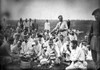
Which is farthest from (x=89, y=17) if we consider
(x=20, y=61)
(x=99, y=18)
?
(x=20, y=61)

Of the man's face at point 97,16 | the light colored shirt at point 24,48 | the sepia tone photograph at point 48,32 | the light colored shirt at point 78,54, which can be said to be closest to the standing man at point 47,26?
the sepia tone photograph at point 48,32

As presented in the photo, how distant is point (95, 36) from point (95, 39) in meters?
0.07

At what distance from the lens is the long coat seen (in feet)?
14.3

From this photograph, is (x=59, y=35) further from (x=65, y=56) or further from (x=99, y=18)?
(x=99, y=18)

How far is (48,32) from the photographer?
446cm

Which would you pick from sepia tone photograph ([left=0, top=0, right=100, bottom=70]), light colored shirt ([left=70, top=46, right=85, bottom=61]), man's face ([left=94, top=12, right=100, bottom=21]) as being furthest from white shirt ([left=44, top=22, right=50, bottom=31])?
man's face ([left=94, top=12, right=100, bottom=21])

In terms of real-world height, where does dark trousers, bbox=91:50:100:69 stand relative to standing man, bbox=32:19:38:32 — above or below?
below

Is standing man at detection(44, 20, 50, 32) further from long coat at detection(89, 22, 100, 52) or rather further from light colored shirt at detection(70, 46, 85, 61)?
long coat at detection(89, 22, 100, 52)

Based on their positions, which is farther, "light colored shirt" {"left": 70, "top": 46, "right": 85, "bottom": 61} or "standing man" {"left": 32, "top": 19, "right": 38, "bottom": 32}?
"standing man" {"left": 32, "top": 19, "right": 38, "bottom": 32}

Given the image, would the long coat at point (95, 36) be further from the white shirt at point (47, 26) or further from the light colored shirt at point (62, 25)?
the white shirt at point (47, 26)

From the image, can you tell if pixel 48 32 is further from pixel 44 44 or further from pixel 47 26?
pixel 44 44

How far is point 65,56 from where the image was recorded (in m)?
4.39

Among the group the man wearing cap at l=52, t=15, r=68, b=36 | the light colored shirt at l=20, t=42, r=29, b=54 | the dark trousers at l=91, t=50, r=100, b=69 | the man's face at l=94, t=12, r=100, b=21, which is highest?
the man's face at l=94, t=12, r=100, b=21

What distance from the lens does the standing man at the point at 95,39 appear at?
4375 millimetres
